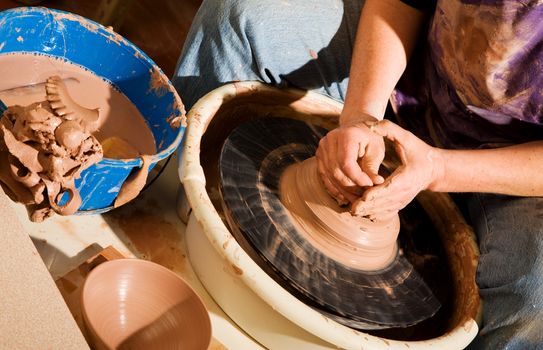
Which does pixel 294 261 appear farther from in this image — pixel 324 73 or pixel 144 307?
pixel 324 73

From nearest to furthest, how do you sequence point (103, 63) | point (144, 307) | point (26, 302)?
point (26, 302), point (144, 307), point (103, 63)

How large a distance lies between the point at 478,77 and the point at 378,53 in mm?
272

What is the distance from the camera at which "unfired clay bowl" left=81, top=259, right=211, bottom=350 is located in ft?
3.88

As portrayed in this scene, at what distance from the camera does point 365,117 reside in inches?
57.9

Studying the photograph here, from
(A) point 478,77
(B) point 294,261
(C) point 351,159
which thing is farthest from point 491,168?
(B) point 294,261

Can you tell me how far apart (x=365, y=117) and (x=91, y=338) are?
82 cm

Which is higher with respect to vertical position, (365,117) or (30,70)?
(30,70)

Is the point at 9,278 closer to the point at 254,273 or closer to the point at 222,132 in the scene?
the point at 254,273

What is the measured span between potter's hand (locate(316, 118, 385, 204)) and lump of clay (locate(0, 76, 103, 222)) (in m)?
0.53

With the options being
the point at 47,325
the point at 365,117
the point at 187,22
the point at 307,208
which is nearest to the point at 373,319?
the point at 307,208

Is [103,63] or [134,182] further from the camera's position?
[103,63]

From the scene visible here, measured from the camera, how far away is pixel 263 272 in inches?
50.6

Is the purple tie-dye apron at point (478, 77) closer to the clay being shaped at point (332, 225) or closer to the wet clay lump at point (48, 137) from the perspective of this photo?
the clay being shaped at point (332, 225)

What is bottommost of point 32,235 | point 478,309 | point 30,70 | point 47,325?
point 478,309
